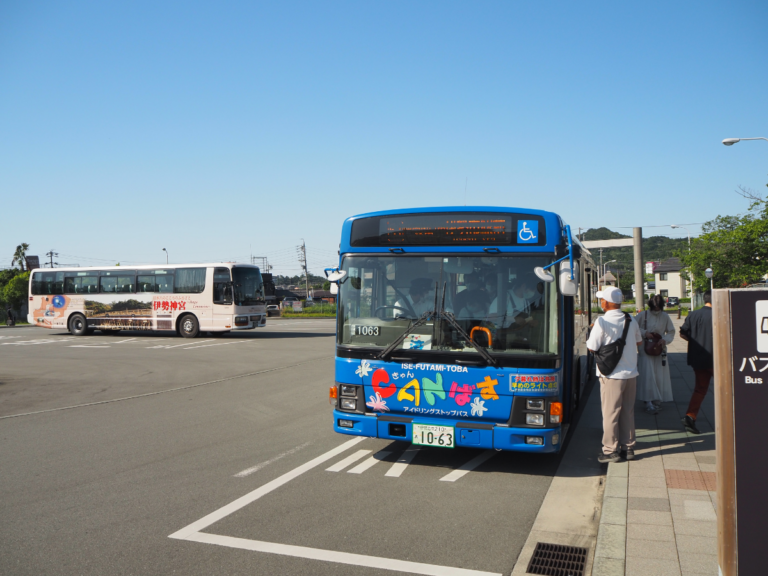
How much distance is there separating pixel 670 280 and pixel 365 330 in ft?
360

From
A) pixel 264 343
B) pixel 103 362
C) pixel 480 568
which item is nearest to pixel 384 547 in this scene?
pixel 480 568

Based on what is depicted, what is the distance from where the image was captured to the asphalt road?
4.25 metres

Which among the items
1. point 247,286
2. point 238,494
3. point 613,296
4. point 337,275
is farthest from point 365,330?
point 247,286

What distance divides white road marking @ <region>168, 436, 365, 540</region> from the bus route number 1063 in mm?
1515

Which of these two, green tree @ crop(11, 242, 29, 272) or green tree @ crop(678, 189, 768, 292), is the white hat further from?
green tree @ crop(11, 242, 29, 272)

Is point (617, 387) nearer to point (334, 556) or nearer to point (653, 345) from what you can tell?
point (653, 345)

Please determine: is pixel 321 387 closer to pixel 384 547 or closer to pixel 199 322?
pixel 384 547

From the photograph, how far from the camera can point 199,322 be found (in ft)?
87.7

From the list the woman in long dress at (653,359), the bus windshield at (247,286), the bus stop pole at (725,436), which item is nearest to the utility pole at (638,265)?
the bus windshield at (247,286)

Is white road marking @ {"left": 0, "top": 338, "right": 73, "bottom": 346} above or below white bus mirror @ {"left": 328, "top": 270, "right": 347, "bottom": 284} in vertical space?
below

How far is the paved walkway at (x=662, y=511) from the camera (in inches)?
155

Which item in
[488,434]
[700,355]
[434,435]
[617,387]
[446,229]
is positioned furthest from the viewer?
[700,355]

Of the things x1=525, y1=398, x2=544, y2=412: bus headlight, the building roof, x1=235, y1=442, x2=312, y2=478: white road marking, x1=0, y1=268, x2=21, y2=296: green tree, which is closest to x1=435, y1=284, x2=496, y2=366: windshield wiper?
x1=525, y1=398, x2=544, y2=412: bus headlight

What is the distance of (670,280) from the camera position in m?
105
